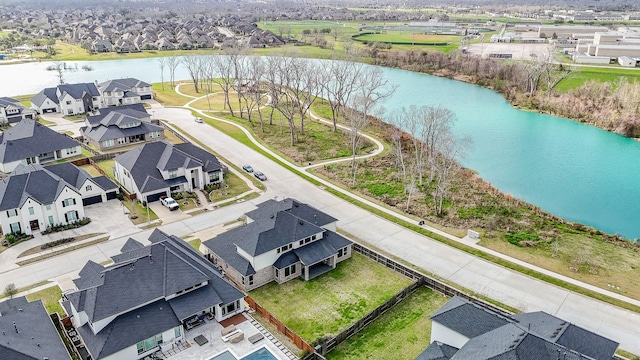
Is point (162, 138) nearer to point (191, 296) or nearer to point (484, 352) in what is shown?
point (191, 296)

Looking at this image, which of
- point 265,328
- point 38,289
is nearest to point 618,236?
point 265,328

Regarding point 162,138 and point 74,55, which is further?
point 74,55

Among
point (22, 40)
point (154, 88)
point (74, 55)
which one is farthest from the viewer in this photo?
point (22, 40)

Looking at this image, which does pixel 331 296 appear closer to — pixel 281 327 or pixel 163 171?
pixel 281 327

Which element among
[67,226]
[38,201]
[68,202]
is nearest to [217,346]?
[67,226]

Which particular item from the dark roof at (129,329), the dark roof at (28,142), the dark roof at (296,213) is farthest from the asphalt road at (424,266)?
the dark roof at (28,142)

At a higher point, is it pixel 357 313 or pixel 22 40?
pixel 22 40

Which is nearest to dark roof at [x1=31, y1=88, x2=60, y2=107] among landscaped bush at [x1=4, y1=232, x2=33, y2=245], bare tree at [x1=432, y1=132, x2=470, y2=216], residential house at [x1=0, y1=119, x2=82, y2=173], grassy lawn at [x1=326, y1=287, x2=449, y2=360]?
residential house at [x1=0, y1=119, x2=82, y2=173]
